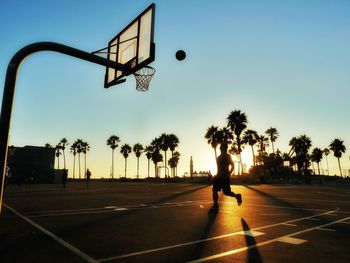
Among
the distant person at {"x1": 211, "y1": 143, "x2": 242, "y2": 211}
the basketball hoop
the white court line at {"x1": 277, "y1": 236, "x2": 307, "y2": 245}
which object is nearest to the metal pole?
the basketball hoop

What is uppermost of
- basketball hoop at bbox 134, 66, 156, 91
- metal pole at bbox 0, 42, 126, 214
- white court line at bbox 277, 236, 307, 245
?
basketball hoop at bbox 134, 66, 156, 91

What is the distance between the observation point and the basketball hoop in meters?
8.16

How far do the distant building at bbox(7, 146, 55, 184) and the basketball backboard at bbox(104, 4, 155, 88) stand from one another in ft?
198

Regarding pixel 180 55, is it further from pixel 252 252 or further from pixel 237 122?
pixel 237 122

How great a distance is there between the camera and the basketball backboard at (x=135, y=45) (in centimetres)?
682

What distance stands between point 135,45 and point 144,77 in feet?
3.87

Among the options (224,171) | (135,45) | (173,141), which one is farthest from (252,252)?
(173,141)

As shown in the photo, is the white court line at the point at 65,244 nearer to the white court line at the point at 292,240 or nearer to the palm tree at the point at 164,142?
the white court line at the point at 292,240

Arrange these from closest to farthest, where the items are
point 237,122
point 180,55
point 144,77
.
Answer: point 180,55, point 144,77, point 237,122

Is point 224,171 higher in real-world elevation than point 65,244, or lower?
higher

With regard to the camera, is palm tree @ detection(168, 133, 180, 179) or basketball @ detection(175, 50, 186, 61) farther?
palm tree @ detection(168, 133, 180, 179)

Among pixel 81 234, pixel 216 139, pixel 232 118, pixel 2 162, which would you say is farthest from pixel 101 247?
pixel 216 139

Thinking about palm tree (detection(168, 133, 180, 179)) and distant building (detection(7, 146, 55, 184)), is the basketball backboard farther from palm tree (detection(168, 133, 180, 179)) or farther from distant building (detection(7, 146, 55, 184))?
palm tree (detection(168, 133, 180, 179))

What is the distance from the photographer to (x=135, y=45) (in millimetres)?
7277
